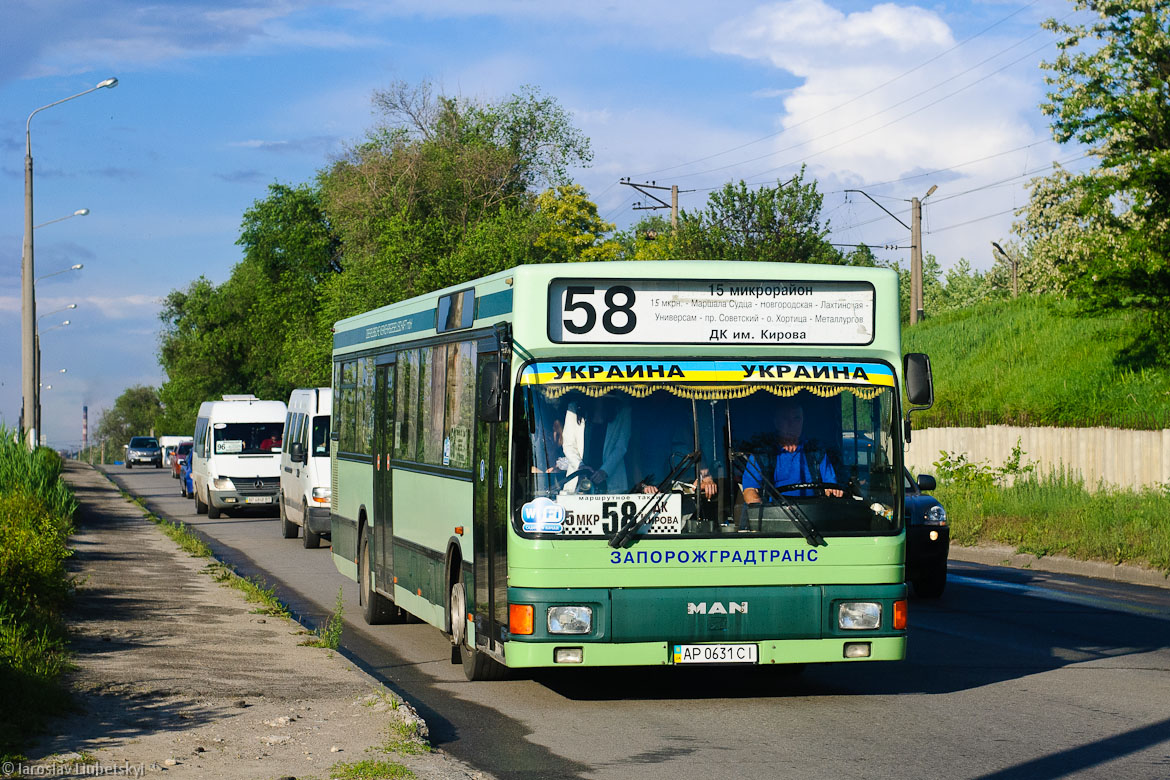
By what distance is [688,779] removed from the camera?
24.5 feet

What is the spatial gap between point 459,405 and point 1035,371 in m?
27.6

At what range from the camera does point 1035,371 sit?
118 feet

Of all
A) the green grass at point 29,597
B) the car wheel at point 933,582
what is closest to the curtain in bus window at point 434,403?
the green grass at point 29,597

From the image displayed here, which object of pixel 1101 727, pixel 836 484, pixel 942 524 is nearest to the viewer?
pixel 1101 727

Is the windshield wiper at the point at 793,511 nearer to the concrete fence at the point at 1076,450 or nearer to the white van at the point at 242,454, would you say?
the concrete fence at the point at 1076,450

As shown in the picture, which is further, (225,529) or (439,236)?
(439,236)

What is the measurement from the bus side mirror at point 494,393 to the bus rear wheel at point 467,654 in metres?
1.82

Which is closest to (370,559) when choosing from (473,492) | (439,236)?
(473,492)

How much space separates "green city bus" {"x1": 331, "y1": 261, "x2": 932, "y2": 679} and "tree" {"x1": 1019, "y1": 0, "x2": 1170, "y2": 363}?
17.3 metres

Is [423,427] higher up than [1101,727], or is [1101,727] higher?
[423,427]

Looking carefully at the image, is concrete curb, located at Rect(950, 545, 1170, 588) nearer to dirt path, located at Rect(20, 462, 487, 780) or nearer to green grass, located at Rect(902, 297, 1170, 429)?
green grass, located at Rect(902, 297, 1170, 429)

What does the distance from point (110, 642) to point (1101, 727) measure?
7225 mm

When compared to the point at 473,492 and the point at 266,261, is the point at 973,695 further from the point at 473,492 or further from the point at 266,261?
the point at 266,261

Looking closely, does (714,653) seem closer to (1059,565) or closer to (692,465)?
(692,465)
